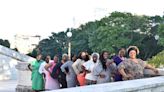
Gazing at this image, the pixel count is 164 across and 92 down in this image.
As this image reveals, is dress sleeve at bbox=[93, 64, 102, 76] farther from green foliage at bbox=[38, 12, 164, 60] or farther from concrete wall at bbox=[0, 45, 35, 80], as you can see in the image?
green foliage at bbox=[38, 12, 164, 60]

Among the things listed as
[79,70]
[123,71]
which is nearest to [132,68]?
[123,71]

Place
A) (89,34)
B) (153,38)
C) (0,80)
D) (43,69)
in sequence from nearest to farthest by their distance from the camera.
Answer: (43,69)
(0,80)
(153,38)
(89,34)

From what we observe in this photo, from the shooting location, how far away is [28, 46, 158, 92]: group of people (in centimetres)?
739

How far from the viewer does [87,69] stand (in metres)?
8.54

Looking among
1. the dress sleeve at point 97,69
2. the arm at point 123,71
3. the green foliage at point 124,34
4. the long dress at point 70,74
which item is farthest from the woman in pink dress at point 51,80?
the green foliage at point 124,34

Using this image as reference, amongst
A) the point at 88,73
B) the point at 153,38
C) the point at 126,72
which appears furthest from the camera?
the point at 153,38

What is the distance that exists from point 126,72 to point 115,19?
2306 inches

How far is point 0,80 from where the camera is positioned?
1881cm

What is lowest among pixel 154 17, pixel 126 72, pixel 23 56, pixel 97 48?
pixel 126 72

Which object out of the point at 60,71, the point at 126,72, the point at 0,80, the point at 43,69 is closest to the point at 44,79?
the point at 43,69

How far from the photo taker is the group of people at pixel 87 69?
291 inches

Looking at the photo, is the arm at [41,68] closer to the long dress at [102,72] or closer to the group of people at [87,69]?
the group of people at [87,69]

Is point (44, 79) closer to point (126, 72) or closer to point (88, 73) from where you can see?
point (88, 73)

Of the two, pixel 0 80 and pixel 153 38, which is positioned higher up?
pixel 153 38
